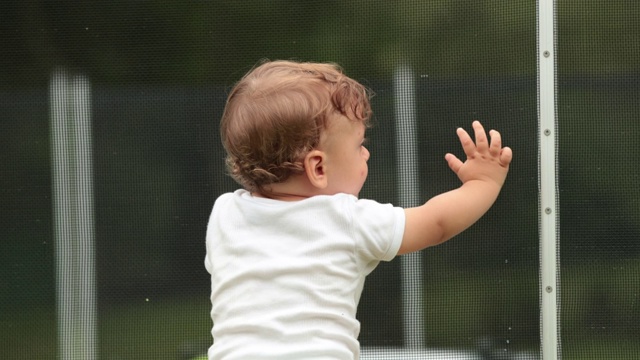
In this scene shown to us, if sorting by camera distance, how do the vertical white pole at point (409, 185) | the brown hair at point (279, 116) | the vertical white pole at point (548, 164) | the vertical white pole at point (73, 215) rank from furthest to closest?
the vertical white pole at point (73, 215) < the vertical white pole at point (409, 185) < the vertical white pole at point (548, 164) < the brown hair at point (279, 116)

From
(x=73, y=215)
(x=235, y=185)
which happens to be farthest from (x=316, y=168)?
(x=73, y=215)

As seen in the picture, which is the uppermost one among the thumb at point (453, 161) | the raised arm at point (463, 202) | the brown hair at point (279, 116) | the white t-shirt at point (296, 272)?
the brown hair at point (279, 116)

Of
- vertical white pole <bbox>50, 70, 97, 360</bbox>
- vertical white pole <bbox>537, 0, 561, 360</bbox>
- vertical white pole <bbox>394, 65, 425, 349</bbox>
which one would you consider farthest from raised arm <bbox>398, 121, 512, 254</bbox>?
vertical white pole <bbox>50, 70, 97, 360</bbox>

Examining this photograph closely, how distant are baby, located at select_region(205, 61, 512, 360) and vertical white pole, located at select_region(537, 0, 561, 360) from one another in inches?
38.5

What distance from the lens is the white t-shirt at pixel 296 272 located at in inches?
64.1

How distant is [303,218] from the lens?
1689mm

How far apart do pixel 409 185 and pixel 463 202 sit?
3.90ft

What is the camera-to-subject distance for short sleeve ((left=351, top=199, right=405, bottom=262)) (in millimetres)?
1694

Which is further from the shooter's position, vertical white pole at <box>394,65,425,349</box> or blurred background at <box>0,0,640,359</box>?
vertical white pole at <box>394,65,425,349</box>

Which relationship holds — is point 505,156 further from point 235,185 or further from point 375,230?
point 235,185

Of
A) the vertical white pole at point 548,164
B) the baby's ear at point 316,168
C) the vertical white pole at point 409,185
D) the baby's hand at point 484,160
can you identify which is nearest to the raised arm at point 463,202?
the baby's hand at point 484,160

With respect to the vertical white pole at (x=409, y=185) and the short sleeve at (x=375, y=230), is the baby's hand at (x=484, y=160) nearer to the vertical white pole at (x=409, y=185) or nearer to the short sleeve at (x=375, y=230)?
the short sleeve at (x=375, y=230)

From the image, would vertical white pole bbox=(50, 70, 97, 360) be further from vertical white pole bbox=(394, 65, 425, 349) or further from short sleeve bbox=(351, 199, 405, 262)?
short sleeve bbox=(351, 199, 405, 262)

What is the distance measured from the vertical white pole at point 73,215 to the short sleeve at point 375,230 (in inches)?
65.6
